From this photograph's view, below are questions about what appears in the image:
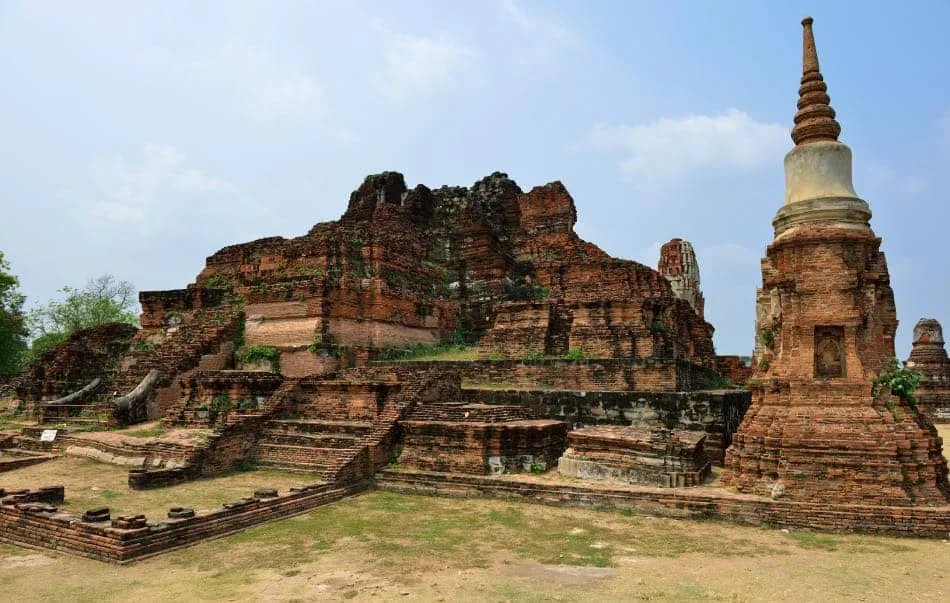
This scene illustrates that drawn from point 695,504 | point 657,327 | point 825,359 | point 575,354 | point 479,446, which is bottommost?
point 695,504

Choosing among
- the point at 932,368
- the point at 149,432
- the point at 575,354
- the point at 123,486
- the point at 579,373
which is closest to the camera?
the point at 123,486

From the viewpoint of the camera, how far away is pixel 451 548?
7.63 m

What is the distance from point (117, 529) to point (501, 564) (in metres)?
4.25

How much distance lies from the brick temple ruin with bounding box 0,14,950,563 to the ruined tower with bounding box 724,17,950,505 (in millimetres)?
30

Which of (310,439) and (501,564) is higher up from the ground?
(310,439)

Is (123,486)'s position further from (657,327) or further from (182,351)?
(657,327)

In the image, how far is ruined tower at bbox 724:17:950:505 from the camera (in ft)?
27.3

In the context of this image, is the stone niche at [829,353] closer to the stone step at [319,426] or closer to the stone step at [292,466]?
the stone step at [319,426]

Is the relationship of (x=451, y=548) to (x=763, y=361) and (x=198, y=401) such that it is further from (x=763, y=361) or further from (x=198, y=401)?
(x=198, y=401)

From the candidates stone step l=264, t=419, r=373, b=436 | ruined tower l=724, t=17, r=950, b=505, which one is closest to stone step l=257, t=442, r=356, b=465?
stone step l=264, t=419, r=373, b=436

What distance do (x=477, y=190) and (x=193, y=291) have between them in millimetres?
11692

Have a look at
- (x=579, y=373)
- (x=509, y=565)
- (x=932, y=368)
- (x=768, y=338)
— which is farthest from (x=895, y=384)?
(x=932, y=368)

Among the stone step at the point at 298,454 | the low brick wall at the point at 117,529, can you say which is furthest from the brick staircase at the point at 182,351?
the low brick wall at the point at 117,529

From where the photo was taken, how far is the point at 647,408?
1205 cm
